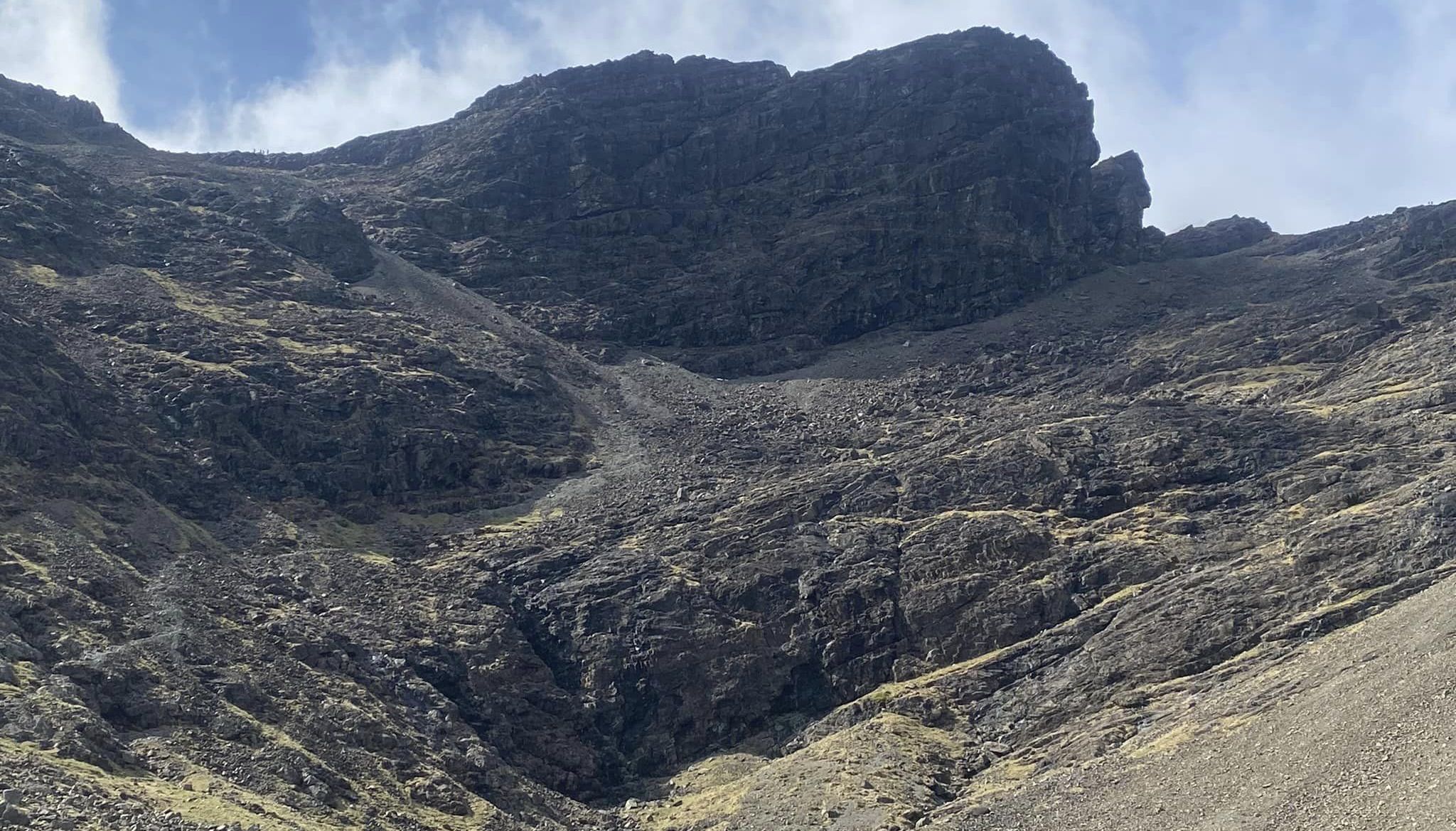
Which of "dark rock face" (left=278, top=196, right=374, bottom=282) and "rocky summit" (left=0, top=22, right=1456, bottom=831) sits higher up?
"dark rock face" (left=278, top=196, right=374, bottom=282)

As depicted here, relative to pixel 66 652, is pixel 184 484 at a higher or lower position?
higher

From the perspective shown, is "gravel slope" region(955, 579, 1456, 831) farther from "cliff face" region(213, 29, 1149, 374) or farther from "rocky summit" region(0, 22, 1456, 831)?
"cliff face" region(213, 29, 1149, 374)

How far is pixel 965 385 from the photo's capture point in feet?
467

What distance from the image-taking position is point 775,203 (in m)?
182

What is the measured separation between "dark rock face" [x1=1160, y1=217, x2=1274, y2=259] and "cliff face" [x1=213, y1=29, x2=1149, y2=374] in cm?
610

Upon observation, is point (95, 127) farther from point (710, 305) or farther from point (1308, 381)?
point (1308, 381)

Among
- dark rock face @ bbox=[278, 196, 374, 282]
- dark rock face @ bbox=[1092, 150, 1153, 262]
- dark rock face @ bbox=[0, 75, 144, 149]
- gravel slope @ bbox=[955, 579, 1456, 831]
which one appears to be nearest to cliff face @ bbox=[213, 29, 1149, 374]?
dark rock face @ bbox=[1092, 150, 1153, 262]

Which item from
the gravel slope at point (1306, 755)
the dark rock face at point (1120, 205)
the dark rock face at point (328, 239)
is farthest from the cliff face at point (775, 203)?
the gravel slope at point (1306, 755)

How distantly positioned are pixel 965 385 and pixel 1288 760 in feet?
276

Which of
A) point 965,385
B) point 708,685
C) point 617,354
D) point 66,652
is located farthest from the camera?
point 617,354

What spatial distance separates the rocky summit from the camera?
70.7 meters

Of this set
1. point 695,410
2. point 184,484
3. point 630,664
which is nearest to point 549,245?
point 695,410

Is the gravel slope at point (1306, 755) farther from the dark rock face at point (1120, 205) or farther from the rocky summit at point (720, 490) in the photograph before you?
the dark rock face at point (1120, 205)

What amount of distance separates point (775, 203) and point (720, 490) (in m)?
76.1
